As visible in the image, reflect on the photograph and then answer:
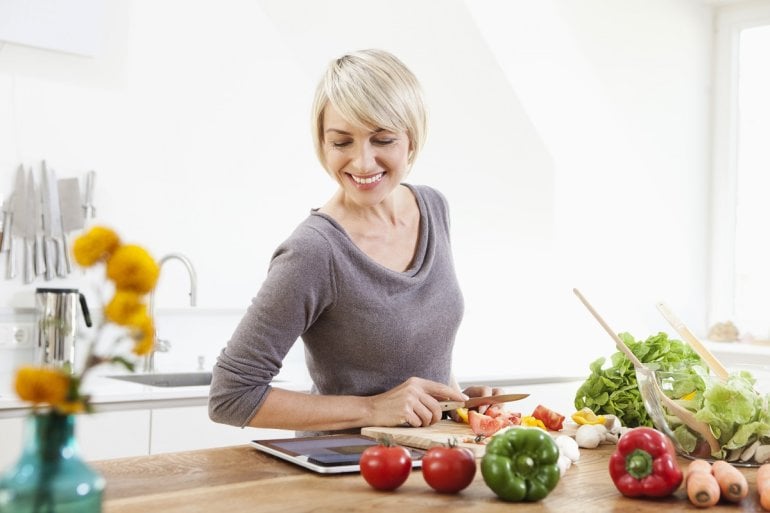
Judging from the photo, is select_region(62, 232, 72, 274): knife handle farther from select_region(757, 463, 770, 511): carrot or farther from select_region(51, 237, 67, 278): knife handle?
select_region(757, 463, 770, 511): carrot

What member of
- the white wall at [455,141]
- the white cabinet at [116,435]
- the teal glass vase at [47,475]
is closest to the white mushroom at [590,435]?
the teal glass vase at [47,475]

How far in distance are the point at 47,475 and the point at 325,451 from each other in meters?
0.77

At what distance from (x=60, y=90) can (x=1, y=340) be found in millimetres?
920

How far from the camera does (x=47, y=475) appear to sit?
3.00 feet

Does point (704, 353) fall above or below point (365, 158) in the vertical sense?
below

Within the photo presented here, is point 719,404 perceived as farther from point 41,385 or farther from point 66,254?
point 66,254

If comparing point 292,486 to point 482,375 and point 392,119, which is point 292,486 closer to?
point 392,119

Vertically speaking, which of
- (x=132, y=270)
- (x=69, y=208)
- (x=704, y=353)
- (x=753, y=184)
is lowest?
(x=704, y=353)

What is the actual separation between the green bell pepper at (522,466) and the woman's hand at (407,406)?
45cm

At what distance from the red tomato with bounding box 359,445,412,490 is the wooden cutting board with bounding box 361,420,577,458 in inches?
9.3

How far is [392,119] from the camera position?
6.21 feet

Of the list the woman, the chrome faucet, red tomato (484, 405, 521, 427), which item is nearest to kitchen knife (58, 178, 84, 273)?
the chrome faucet

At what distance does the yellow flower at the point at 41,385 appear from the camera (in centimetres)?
85

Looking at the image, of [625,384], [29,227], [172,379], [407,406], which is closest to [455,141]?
[172,379]
